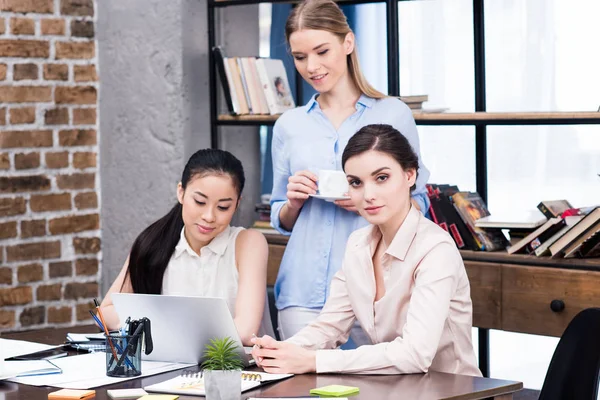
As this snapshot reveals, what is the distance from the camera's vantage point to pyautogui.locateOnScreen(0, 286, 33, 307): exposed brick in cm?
402

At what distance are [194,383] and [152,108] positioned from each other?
221 cm

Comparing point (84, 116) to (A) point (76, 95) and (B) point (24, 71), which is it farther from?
Result: (B) point (24, 71)

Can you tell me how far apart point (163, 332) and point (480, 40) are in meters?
1.99

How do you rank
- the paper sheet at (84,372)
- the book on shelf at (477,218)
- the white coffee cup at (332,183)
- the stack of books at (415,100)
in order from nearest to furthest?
1. the paper sheet at (84,372)
2. the white coffee cup at (332,183)
3. the book on shelf at (477,218)
4. the stack of books at (415,100)

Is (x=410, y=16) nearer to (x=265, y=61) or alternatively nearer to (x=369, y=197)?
(x=265, y=61)

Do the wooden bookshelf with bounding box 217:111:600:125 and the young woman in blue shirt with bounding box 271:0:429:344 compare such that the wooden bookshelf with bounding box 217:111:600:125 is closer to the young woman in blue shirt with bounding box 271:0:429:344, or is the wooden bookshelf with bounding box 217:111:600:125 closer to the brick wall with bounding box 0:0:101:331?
the young woman in blue shirt with bounding box 271:0:429:344

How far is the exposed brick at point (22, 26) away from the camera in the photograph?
4.00 meters

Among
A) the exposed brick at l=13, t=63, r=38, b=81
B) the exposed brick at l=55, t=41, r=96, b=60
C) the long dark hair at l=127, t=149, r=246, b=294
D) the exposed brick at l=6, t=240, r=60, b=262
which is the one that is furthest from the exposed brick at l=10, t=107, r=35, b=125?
the long dark hair at l=127, t=149, r=246, b=294

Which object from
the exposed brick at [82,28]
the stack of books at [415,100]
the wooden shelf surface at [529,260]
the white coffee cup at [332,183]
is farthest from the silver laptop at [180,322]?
the exposed brick at [82,28]

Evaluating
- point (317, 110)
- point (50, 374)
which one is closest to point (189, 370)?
point (50, 374)

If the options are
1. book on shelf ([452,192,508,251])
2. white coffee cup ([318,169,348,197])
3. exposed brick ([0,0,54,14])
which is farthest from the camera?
exposed brick ([0,0,54,14])

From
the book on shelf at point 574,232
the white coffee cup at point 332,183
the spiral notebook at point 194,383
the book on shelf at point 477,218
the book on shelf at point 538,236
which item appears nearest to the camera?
the spiral notebook at point 194,383

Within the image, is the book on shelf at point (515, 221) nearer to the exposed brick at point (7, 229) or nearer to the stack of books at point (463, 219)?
the stack of books at point (463, 219)

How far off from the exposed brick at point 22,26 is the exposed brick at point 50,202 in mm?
655
